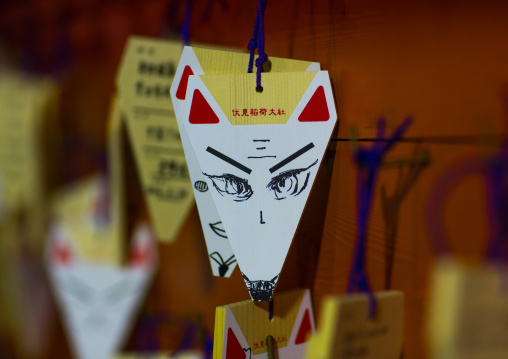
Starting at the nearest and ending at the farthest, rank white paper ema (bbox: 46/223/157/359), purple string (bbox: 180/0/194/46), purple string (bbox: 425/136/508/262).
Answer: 1. purple string (bbox: 425/136/508/262)
2. purple string (bbox: 180/0/194/46)
3. white paper ema (bbox: 46/223/157/359)

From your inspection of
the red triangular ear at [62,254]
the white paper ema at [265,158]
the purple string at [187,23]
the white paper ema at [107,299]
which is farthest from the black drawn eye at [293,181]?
the red triangular ear at [62,254]

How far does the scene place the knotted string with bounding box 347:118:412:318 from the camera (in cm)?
47

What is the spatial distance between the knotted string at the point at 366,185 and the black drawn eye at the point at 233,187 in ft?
0.34

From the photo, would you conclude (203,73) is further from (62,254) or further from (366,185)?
(62,254)

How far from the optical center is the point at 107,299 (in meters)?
0.95

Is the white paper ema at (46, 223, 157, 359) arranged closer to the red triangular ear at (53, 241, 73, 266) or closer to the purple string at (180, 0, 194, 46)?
the red triangular ear at (53, 241, 73, 266)

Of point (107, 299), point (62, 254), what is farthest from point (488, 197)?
point (62, 254)

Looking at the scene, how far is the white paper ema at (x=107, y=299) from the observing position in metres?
→ 0.94

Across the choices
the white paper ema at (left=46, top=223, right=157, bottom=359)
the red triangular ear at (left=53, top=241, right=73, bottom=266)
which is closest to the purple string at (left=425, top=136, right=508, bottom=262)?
the white paper ema at (left=46, top=223, right=157, bottom=359)

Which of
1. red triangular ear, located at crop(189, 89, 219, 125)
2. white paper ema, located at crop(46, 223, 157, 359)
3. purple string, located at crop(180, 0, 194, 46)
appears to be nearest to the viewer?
red triangular ear, located at crop(189, 89, 219, 125)

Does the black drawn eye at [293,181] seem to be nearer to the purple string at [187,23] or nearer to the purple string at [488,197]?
the purple string at [488,197]

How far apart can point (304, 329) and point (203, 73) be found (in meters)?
0.29

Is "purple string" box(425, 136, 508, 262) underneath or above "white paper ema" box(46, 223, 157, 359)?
above

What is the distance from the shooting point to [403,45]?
0.51 metres
